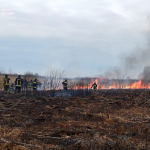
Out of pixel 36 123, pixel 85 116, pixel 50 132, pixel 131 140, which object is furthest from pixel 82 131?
pixel 85 116

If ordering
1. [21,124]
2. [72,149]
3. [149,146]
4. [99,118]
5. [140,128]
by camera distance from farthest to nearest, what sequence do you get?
[99,118]
[21,124]
[140,128]
[149,146]
[72,149]

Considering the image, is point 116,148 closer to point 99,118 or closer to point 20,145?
point 20,145

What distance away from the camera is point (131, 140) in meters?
5.43

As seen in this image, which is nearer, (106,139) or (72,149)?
(72,149)

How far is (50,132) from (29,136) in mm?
751

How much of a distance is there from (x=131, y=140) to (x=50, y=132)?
2217 millimetres

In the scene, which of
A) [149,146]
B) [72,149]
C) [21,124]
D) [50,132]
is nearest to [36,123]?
[21,124]

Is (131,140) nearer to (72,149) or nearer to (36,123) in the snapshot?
(72,149)

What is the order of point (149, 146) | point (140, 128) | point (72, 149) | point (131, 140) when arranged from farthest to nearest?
point (140, 128), point (131, 140), point (149, 146), point (72, 149)

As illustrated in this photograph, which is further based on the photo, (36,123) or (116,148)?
(36,123)

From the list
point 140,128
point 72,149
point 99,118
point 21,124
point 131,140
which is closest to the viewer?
point 72,149

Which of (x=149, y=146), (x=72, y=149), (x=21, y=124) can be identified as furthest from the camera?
(x=21, y=124)

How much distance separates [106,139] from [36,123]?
2.91m

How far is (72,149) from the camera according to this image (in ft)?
15.0
